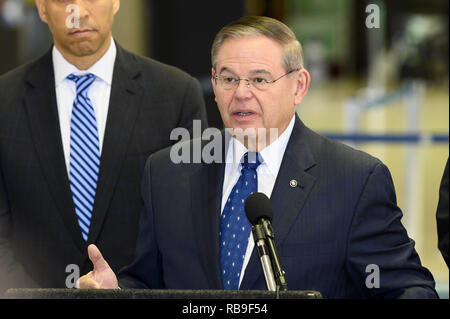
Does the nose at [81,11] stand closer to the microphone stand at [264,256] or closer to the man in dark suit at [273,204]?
the man in dark suit at [273,204]

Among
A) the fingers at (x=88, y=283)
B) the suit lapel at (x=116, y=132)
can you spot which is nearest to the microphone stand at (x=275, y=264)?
the fingers at (x=88, y=283)

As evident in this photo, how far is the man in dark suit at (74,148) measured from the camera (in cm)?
287

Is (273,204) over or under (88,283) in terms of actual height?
over

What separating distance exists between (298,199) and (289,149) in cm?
16

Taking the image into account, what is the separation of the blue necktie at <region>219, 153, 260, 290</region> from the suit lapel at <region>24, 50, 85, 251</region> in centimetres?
72

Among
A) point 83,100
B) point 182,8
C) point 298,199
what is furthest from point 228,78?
point 182,8

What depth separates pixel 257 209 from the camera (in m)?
1.84

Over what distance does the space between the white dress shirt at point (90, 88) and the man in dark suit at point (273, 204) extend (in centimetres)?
58

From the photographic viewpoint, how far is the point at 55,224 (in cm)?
290

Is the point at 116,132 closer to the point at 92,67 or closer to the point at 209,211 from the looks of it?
the point at 92,67

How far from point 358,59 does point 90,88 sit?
29.9m

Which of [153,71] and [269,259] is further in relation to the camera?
[153,71]

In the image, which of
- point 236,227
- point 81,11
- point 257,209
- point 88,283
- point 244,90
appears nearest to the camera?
point 257,209

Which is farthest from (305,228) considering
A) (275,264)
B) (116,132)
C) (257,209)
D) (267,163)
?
(116,132)
